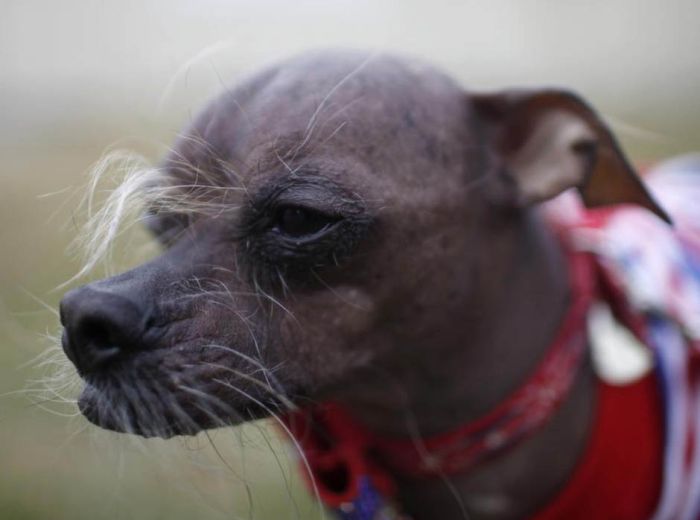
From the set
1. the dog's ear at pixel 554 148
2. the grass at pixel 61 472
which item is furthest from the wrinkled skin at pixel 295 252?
the grass at pixel 61 472

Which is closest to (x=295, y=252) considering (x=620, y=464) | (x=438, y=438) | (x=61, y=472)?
(x=438, y=438)

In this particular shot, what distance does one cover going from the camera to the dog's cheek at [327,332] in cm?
106

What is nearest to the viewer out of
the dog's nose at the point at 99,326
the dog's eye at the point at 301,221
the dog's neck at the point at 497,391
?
the dog's nose at the point at 99,326

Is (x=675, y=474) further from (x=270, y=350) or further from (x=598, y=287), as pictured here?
(x=270, y=350)

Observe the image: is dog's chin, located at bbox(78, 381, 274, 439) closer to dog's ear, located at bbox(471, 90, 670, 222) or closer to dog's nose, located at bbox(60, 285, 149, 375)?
dog's nose, located at bbox(60, 285, 149, 375)

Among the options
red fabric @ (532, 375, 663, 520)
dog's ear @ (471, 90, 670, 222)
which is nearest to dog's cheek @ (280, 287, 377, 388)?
dog's ear @ (471, 90, 670, 222)

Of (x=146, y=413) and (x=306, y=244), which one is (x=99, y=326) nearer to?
(x=146, y=413)

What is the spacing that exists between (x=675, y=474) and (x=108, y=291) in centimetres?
96

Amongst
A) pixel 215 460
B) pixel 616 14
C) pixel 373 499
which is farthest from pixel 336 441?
pixel 616 14

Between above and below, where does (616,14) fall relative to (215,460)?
below

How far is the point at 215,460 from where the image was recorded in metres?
1.44

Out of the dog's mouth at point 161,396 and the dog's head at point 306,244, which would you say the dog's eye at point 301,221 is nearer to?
the dog's head at point 306,244

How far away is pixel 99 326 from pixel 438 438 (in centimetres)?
64

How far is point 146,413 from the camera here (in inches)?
38.3
